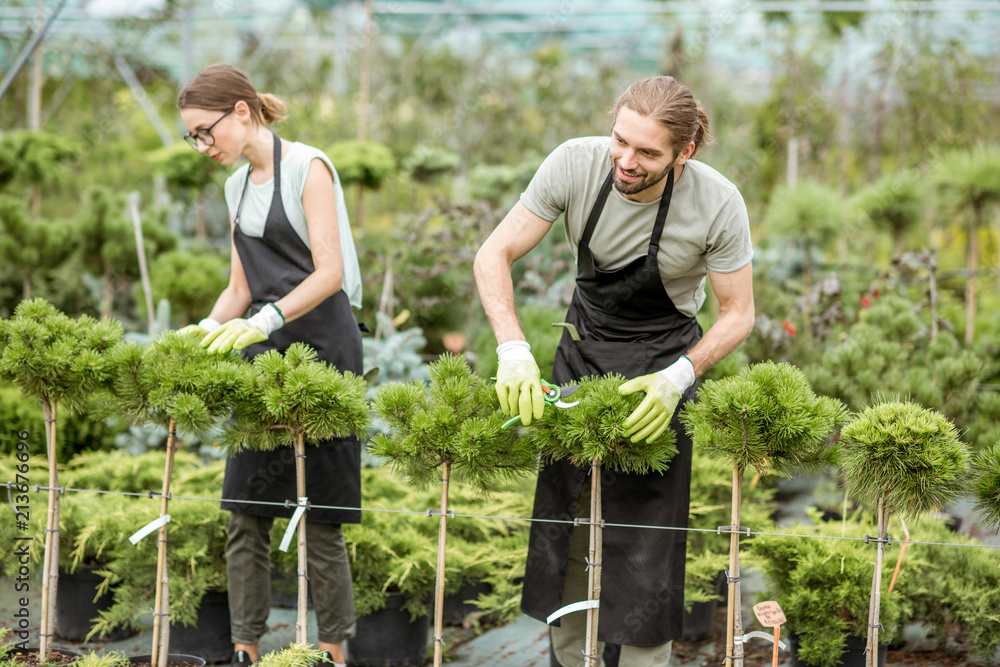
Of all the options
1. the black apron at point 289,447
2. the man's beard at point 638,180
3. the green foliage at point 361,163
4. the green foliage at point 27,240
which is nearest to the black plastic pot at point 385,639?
the black apron at point 289,447

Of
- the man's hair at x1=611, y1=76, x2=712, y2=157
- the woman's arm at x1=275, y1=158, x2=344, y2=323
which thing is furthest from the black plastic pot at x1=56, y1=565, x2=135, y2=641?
the man's hair at x1=611, y1=76, x2=712, y2=157

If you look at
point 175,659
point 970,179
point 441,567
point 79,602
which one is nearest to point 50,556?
point 175,659

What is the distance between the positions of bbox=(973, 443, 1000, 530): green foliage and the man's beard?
91cm

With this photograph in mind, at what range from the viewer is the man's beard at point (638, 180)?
1.94 meters

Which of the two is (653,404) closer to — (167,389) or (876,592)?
(876,592)

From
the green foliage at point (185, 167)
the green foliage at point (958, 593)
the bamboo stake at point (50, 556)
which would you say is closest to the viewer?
the bamboo stake at point (50, 556)

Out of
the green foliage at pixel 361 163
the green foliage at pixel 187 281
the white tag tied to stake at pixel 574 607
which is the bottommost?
the white tag tied to stake at pixel 574 607

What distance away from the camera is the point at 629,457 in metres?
1.95

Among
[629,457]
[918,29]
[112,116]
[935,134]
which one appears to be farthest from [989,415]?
[112,116]

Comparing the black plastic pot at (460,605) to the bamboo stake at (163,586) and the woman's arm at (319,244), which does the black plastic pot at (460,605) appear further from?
the woman's arm at (319,244)

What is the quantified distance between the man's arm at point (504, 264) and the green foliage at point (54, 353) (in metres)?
0.92

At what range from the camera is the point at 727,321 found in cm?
207

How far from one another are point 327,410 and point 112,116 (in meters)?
9.61

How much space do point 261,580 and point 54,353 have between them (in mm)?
834
